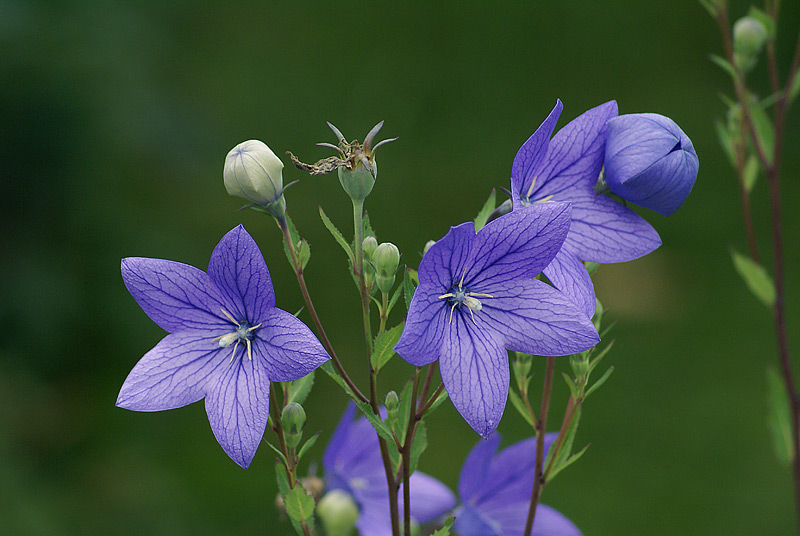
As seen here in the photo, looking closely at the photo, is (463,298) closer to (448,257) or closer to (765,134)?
(448,257)

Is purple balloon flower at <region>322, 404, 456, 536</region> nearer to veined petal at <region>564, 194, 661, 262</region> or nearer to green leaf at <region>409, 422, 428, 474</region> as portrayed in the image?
green leaf at <region>409, 422, 428, 474</region>

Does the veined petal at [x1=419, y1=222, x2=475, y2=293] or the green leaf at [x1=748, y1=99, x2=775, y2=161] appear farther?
the green leaf at [x1=748, y1=99, x2=775, y2=161]

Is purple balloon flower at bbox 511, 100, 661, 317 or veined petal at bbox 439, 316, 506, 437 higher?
purple balloon flower at bbox 511, 100, 661, 317

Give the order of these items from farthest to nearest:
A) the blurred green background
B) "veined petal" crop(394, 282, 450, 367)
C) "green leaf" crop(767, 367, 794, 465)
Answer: the blurred green background, "green leaf" crop(767, 367, 794, 465), "veined petal" crop(394, 282, 450, 367)

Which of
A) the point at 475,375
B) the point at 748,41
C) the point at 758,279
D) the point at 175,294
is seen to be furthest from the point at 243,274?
the point at 748,41

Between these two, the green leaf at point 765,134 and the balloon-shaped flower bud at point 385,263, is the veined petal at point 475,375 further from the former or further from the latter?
the green leaf at point 765,134

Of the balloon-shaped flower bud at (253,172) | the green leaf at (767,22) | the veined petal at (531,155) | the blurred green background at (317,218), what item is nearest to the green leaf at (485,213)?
the veined petal at (531,155)

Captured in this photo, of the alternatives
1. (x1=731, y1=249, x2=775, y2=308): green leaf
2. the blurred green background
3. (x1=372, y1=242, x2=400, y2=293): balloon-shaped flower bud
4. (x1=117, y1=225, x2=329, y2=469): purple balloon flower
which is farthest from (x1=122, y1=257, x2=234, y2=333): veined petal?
the blurred green background
